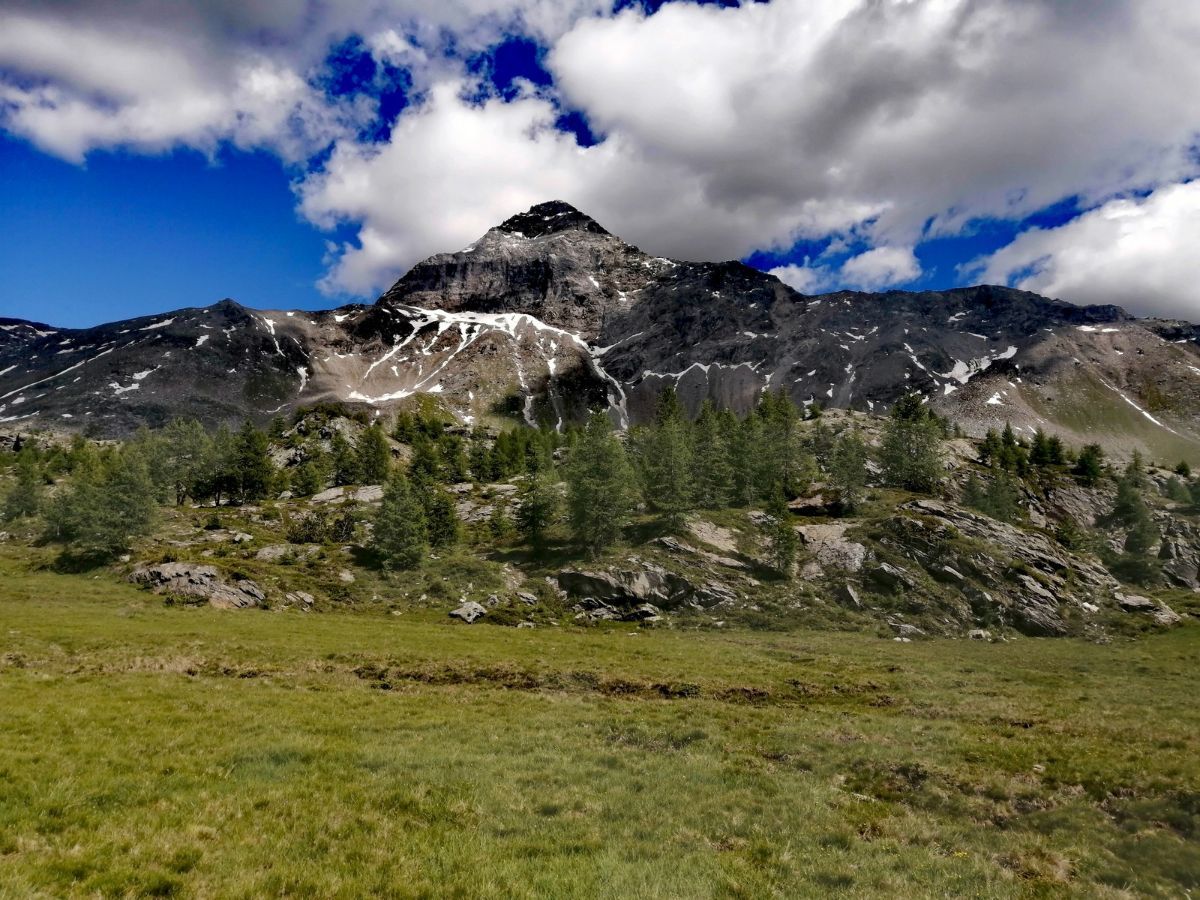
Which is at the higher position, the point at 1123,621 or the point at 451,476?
the point at 451,476

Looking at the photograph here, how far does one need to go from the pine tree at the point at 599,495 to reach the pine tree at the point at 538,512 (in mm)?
4302

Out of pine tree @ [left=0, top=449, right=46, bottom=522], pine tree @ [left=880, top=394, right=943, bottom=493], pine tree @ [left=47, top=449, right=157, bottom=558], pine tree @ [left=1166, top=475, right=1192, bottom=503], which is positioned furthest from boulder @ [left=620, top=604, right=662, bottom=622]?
pine tree @ [left=1166, top=475, right=1192, bottom=503]

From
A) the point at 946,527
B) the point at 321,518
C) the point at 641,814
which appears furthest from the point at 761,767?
the point at 321,518

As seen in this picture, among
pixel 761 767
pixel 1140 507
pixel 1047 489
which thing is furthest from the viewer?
pixel 1047 489

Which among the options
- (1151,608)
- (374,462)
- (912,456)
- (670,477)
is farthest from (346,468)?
(1151,608)

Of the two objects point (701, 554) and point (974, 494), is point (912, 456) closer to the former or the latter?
point (974, 494)

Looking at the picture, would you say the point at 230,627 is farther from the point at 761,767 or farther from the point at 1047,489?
the point at 1047,489

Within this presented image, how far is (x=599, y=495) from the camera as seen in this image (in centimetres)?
7131

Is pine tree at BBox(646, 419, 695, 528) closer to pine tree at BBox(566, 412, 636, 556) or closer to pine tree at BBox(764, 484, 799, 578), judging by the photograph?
pine tree at BBox(566, 412, 636, 556)

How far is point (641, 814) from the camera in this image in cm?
1350

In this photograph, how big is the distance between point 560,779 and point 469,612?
141 feet

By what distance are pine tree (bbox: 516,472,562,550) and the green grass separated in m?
46.2

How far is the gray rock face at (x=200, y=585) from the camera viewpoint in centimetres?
5159

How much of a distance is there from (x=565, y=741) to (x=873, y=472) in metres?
116
